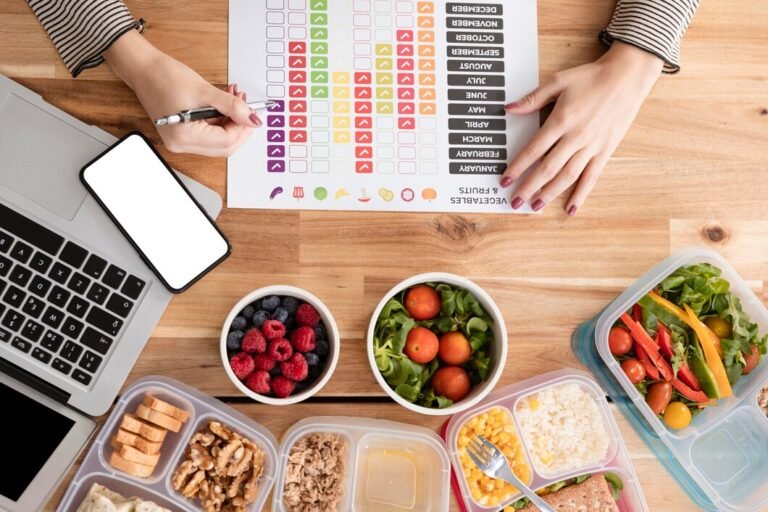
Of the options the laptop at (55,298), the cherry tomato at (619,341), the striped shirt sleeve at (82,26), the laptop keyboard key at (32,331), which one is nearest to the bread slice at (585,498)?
the cherry tomato at (619,341)

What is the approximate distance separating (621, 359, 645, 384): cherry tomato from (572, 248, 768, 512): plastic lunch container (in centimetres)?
2

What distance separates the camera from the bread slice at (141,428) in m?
0.96

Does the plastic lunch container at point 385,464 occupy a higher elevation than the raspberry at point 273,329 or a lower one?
lower

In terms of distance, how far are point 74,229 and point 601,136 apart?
841mm

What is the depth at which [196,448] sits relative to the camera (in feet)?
3.25

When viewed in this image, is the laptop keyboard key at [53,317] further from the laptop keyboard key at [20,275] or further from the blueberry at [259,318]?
the blueberry at [259,318]

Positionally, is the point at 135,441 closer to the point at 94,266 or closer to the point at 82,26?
the point at 94,266

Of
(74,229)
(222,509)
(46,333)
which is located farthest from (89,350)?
(222,509)

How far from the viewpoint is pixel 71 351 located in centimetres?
98

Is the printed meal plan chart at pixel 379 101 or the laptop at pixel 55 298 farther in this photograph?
the printed meal plan chart at pixel 379 101

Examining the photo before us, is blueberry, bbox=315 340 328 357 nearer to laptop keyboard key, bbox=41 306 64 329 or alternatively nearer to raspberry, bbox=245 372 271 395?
raspberry, bbox=245 372 271 395

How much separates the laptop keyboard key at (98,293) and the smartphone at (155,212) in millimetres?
76

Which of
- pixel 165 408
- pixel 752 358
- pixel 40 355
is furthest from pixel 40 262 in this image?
pixel 752 358

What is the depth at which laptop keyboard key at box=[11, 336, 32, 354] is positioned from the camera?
97 centimetres
